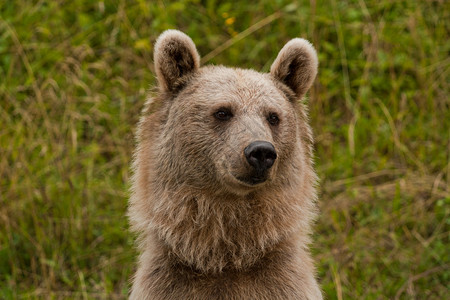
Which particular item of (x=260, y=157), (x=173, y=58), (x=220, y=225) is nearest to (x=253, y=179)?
(x=260, y=157)

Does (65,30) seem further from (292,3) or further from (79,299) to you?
(79,299)

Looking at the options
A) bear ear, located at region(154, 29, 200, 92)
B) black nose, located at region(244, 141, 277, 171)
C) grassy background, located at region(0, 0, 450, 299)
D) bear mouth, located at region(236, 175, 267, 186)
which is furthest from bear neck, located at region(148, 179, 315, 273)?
grassy background, located at region(0, 0, 450, 299)

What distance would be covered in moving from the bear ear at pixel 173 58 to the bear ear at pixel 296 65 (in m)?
0.58

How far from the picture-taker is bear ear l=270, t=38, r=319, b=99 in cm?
461

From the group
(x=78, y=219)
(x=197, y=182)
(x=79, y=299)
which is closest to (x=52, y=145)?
(x=78, y=219)

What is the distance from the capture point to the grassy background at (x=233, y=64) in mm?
5863

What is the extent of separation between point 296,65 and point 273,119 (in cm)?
58

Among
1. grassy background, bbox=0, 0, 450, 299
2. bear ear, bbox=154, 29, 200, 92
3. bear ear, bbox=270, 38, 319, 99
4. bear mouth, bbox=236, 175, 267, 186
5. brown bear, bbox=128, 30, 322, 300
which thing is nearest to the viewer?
bear mouth, bbox=236, 175, 267, 186

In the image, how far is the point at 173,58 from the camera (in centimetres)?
451

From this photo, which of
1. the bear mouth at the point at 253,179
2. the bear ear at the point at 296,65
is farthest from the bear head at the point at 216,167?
the bear ear at the point at 296,65

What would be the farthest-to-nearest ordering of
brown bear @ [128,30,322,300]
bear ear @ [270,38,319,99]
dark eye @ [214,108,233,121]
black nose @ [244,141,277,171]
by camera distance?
bear ear @ [270,38,319,99] < dark eye @ [214,108,233,121] < brown bear @ [128,30,322,300] < black nose @ [244,141,277,171]

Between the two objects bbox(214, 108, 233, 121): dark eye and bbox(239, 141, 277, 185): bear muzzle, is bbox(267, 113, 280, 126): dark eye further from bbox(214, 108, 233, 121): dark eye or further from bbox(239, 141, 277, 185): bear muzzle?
bbox(239, 141, 277, 185): bear muzzle

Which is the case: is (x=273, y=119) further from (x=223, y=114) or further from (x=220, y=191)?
(x=220, y=191)

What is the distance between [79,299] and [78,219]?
31.3 inches
